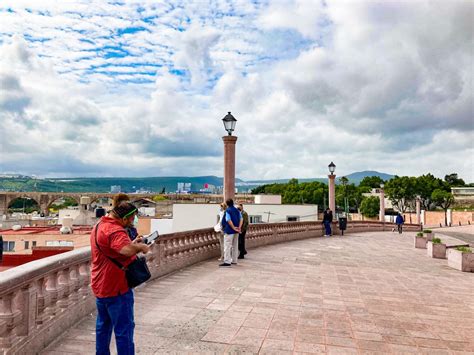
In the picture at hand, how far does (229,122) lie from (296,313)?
7.41 metres

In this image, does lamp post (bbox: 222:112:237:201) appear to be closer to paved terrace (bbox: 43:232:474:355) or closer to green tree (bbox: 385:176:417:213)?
paved terrace (bbox: 43:232:474:355)

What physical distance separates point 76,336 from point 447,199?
9895 cm

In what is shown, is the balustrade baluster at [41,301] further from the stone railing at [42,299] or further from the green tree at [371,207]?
the green tree at [371,207]

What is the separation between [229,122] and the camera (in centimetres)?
1271

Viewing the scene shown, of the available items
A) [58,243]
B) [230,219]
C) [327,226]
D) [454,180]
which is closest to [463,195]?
[454,180]

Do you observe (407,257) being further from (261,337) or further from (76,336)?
(76,336)

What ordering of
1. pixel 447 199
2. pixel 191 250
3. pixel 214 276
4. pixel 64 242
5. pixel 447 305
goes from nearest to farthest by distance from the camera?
pixel 447 305 < pixel 214 276 < pixel 191 250 < pixel 64 242 < pixel 447 199

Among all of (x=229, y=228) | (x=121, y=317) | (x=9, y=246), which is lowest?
(x=9, y=246)

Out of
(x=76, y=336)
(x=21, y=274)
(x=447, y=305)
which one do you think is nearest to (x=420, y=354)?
(x=447, y=305)

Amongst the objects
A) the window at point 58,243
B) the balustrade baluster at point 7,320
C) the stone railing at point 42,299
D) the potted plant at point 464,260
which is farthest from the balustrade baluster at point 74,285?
the window at point 58,243

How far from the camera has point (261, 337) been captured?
5422mm

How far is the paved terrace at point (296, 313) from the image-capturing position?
5.16 m

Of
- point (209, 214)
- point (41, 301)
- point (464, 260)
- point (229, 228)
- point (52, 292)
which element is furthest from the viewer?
point (209, 214)

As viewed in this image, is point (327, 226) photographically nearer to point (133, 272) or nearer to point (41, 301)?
point (41, 301)
